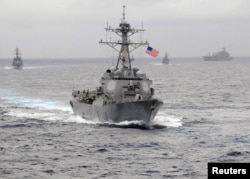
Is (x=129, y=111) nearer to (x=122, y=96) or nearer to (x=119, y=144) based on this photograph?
(x=122, y=96)

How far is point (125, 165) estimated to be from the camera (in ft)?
105

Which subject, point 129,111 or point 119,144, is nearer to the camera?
point 119,144

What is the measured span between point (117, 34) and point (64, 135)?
52.3ft

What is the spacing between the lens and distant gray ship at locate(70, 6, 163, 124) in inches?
1831

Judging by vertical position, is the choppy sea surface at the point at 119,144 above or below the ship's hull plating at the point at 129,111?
below

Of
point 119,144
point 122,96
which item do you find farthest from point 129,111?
point 119,144

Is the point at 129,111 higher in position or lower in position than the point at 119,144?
higher

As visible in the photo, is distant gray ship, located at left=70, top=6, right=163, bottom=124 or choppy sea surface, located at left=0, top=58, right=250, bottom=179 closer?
choppy sea surface, located at left=0, top=58, right=250, bottom=179

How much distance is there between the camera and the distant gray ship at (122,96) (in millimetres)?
46500

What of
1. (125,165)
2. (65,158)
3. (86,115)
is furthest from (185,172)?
(86,115)

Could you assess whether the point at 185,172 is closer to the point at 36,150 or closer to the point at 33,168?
the point at 33,168

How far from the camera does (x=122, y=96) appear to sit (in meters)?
48.9

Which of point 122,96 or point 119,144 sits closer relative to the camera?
point 119,144

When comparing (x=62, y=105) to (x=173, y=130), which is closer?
(x=173, y=130)
